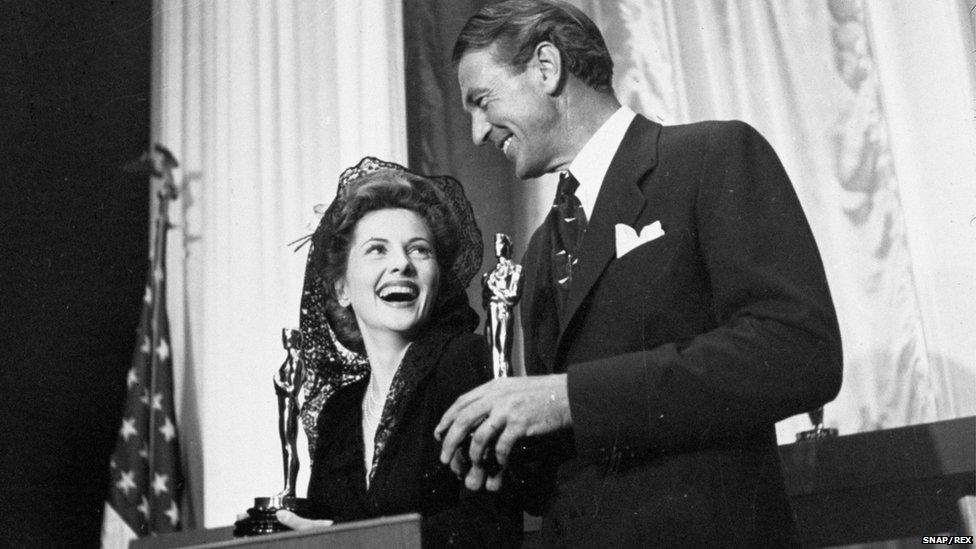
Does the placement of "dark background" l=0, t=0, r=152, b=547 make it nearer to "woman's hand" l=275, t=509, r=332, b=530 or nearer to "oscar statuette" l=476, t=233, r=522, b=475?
"woman's hand" l=275, t=509, r=332, b=530

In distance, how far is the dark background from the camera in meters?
3.26

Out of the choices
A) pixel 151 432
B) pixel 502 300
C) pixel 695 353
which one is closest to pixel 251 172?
pixel 151 432

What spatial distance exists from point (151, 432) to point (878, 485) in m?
2.23

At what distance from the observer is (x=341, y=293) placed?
229cm

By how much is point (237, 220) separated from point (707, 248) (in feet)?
6.83

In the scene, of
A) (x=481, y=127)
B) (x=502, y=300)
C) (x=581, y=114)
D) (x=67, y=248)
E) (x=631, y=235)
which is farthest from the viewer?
(x=67, y=248)

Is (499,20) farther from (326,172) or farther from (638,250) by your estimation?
(326,172)

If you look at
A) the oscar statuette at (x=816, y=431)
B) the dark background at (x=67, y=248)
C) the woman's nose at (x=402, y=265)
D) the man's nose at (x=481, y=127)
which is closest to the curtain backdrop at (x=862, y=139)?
the oscar statuette at (x=816, y=431)

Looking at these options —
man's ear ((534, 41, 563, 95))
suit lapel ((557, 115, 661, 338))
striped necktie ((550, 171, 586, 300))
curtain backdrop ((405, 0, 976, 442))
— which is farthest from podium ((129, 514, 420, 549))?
curtain backdrop ((405, 0, 976, 442))

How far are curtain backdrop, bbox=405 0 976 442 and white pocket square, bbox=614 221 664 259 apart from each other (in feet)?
3.37

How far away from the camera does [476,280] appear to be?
2.60 m

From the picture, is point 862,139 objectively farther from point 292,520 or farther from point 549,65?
point 292,520

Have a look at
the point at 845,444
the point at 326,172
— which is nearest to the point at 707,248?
the point at 845,444

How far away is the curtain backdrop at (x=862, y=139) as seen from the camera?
2232 mm
